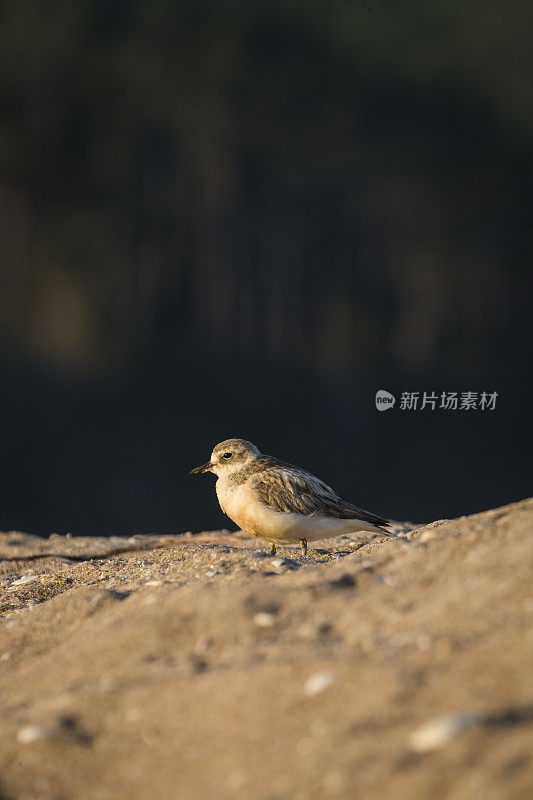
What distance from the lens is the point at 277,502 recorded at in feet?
11.3

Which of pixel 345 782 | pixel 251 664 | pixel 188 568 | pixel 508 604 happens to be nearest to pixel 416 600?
pixel 508 604

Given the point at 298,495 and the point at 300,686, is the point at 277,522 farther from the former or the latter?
the point at 300,686

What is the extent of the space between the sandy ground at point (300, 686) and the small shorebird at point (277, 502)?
1.10m

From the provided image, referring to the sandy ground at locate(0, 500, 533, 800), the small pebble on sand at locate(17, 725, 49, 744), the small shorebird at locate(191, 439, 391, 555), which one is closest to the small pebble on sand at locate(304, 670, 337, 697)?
the sandy ground at locate(0, 500, 533, 800)

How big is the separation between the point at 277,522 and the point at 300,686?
1936 mm

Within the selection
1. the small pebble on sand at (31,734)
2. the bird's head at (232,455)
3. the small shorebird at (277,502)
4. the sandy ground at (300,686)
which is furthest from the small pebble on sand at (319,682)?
the bird's head at (232,455)

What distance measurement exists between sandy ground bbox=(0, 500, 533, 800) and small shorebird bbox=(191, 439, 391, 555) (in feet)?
3.62

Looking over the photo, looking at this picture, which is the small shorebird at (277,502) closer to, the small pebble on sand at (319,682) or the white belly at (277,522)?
the white belly at (277,522)

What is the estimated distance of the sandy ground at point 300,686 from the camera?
1203 millimetres

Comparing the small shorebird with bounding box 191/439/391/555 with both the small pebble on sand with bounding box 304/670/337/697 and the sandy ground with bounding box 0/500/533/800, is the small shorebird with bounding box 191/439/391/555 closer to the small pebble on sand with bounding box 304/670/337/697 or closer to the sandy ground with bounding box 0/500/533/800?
the sandy ground with bounding box 0/500/533/800

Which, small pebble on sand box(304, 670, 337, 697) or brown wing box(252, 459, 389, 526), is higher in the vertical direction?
small pebble on sand box(304, 670, 337, 697)

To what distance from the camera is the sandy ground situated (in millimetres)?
1203

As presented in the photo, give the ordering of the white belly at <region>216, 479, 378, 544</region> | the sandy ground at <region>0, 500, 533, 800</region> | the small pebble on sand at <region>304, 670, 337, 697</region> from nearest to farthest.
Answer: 1. the sandy ground at <region>0, 500, 533, 800</region>
2. the small pebble on sand at <region>304, 670, 337, 697</region>
3. the white belly at <region>216, 479, 378, 544</region>

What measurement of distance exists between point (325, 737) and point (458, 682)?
0.78 feet
